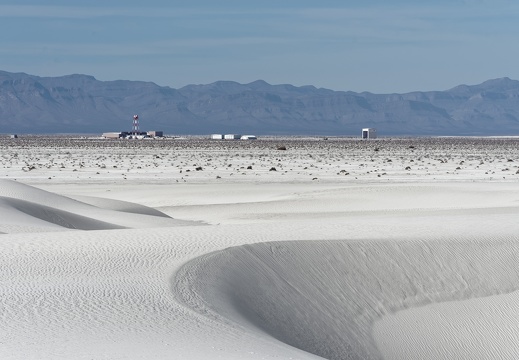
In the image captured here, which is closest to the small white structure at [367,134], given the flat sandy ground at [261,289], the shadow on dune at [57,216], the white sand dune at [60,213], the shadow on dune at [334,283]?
the white sand dune at [60,213]

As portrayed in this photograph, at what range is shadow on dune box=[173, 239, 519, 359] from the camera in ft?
30.5

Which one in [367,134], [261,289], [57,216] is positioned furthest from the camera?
[367,134]

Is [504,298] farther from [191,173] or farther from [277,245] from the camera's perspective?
[191,173]

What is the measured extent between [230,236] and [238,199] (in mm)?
14799

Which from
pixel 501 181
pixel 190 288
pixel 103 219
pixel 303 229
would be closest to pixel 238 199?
pixel 103 219

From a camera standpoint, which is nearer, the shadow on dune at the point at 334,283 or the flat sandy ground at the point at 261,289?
the flat sandy ground at the point at 261,289

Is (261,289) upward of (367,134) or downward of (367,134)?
upward

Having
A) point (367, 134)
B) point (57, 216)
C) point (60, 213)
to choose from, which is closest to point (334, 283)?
point (57, 216)

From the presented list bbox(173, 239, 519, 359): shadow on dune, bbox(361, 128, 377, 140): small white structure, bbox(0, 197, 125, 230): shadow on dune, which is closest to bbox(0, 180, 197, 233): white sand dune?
bbox(0, 197, 125, 230): shadow on dune

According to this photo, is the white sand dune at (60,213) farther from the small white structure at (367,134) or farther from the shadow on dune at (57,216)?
the small white structure at (367,134)

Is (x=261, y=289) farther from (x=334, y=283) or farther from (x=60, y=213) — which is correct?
(x=60, y=213)

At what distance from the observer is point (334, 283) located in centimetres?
1095

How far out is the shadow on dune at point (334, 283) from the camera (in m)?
9.29

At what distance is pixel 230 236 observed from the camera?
12.5 m
